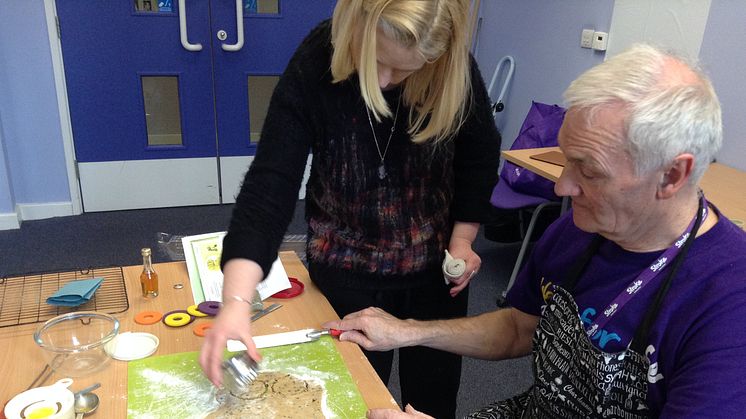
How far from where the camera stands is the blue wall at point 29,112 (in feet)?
10.6

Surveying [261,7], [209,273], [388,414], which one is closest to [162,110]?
[261,7]

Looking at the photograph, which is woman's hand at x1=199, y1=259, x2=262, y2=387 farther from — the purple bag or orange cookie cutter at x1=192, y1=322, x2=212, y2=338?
the purple bag

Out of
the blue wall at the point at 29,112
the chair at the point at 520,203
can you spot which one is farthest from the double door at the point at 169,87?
the chair at the point at 520,203

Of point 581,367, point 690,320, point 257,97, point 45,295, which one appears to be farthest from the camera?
point 257,97

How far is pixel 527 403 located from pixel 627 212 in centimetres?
54

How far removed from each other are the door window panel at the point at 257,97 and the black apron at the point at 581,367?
2918 millimetres

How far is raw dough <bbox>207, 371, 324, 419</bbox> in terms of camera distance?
0.97 meters

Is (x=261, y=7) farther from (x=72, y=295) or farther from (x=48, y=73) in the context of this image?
(x=72, y=295)

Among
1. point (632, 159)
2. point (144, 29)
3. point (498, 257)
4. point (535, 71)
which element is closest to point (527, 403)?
point (632, 159)

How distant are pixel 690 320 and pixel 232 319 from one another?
69 cm

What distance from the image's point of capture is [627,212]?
901mm

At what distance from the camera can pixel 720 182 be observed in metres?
2.31

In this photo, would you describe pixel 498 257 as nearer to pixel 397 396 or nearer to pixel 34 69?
pixel 397 396

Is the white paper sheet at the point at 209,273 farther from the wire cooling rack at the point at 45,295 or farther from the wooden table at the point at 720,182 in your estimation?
the wooden table at the point at 720,182
